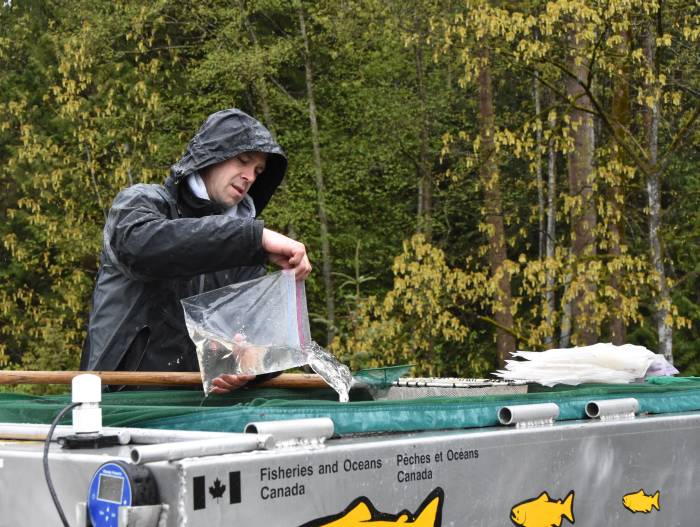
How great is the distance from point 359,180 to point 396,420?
58.0 ft

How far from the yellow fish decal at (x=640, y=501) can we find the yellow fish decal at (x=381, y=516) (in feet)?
2.41

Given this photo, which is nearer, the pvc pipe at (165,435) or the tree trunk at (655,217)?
the pvc pipe at (165,435)

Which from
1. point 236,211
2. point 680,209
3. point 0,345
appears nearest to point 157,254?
point 236,211

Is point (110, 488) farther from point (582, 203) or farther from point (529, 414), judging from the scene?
point (582, 203)

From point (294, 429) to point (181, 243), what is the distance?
1.04 metres

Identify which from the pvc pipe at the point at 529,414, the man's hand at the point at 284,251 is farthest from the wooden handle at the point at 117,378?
the pvc pipe at the point at 529,414

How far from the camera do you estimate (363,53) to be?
1978cm

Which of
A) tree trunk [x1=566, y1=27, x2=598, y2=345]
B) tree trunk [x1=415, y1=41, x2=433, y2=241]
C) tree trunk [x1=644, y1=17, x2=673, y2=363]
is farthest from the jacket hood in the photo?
tree trunk [x1=415, y1=41, x2=433, y2=241]

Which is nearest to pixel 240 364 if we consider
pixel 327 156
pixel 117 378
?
pixel 117 378

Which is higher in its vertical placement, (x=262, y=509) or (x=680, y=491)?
(x=262, y=509)

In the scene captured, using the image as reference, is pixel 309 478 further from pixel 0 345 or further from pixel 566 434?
pixel 0 345

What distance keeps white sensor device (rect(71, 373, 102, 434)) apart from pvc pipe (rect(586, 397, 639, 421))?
131 cm

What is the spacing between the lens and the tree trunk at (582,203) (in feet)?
39.3

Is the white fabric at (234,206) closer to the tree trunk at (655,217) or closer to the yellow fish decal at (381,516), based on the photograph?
the yellow fish decal at (381,516)
